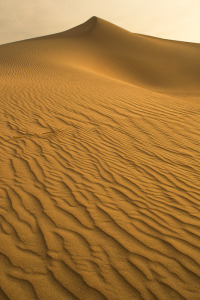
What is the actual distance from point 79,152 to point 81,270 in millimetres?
2785

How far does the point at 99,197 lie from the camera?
3436 mm

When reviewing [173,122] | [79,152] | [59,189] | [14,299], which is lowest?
[14,299]

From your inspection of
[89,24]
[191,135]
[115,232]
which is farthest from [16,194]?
[89,24]

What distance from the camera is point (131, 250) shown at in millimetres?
2531

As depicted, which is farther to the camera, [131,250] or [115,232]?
[115,232]

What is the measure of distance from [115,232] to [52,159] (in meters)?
2.21

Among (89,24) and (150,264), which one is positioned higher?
(89,24)

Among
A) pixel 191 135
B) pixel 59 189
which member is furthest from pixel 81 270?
pixel 191 135

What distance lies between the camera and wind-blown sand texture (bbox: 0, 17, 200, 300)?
7.32 ft

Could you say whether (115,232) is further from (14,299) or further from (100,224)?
(14,299)

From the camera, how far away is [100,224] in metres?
2.90

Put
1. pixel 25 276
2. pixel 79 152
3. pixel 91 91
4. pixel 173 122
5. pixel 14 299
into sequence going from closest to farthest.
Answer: pixel 14 299 → pixel 25 276 → pixel 79 152 → pixel 173 122 → pixel 91 91

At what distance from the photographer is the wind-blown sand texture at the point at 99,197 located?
223 centimetres

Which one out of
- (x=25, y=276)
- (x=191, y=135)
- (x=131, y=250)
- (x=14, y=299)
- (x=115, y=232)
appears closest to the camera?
(x=14, y=299)
